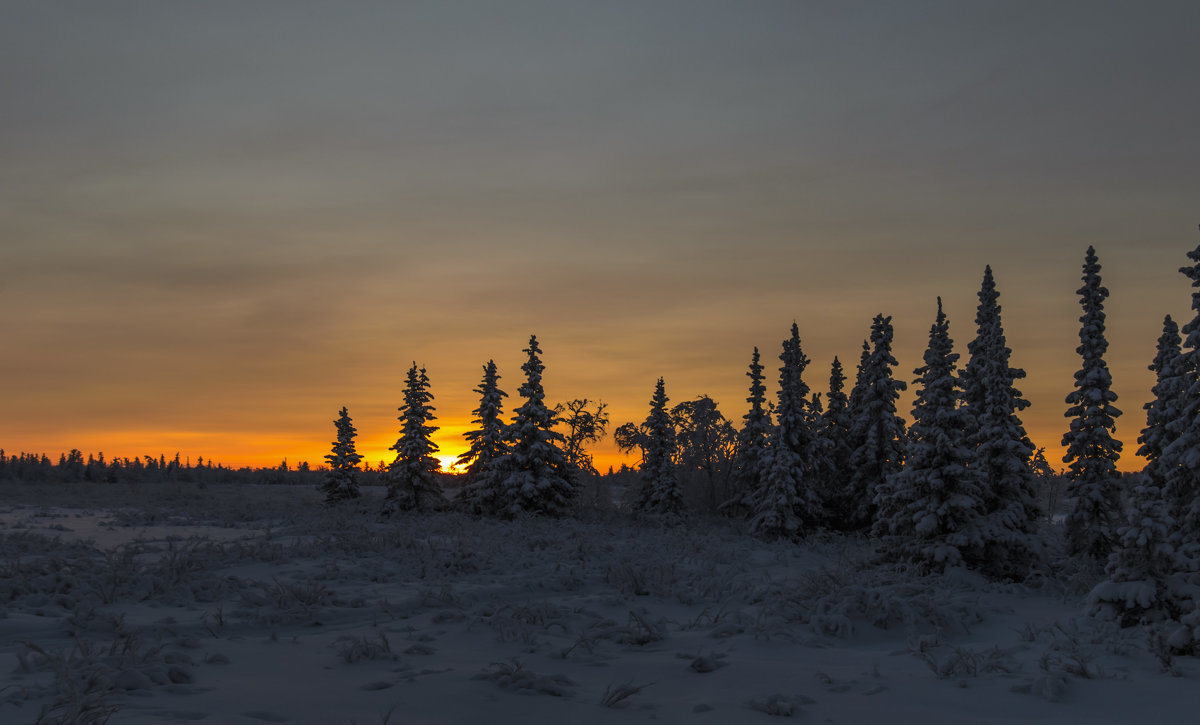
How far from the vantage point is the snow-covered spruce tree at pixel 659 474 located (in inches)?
1708

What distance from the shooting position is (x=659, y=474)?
4425cm

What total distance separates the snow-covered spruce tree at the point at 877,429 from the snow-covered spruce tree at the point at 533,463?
14851mm

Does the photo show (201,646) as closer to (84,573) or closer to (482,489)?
(84,573)

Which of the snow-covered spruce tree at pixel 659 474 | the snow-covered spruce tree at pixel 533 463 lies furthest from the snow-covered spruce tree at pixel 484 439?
the snow-covered spruce tree at pixel 659 474

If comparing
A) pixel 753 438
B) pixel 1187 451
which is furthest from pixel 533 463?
pixel 1187 451

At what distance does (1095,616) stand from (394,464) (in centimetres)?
3641

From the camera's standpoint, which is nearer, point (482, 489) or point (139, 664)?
point (139, 664)

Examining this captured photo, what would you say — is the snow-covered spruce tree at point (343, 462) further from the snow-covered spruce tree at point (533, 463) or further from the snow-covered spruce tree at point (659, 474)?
the snow-covered spruce tree at point (659, 474)

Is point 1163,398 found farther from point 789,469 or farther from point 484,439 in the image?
point 484,439

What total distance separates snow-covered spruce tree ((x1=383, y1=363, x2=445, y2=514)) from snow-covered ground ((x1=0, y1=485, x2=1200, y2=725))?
2372 centimetres

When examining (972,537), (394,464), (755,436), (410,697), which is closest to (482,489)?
(394,464)

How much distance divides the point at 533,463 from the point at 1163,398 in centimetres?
2754

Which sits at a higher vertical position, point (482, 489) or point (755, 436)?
point (755, 436)

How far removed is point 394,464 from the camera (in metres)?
41.8
